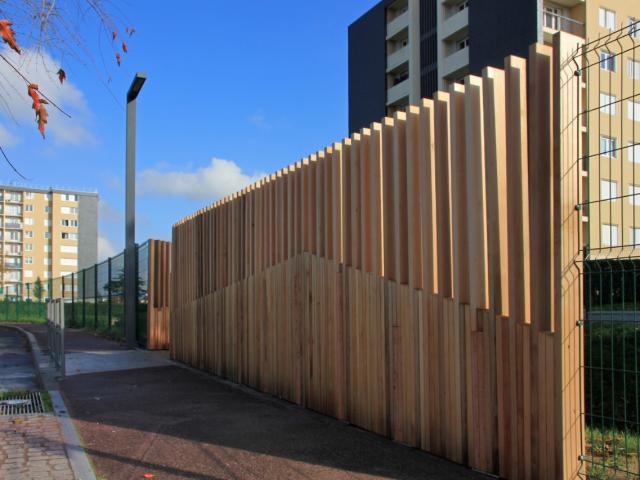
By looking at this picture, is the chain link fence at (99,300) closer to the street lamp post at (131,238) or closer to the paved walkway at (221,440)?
the street lamp post at (131,238)

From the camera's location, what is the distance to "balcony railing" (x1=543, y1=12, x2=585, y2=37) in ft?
124

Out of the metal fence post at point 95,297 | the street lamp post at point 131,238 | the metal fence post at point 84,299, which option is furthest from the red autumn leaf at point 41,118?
the metal fence post at point 84,299

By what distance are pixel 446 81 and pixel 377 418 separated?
140 feet

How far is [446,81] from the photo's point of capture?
4609 cm

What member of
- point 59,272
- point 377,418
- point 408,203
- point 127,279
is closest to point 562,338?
point 408,203

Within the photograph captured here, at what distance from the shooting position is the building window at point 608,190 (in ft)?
14.4

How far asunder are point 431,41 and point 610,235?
46.2m

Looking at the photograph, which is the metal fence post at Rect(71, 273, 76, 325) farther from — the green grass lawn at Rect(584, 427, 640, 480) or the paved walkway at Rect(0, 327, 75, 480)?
the green grass lawn at Rect(584, 427, 640, 480)

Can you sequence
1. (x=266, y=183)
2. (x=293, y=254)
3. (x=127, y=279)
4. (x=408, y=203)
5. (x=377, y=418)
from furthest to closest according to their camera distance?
(x=127, y=279) → (x=266, y=183) → (x=293, y=254) → (x=377, y=418) → (x=408, y=203)

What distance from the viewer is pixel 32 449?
596 centimetres

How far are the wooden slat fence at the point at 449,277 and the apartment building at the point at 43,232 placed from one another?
112 metres

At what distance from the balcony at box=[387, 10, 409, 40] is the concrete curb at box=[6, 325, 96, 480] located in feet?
145

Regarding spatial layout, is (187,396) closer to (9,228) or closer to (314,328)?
(314,328)

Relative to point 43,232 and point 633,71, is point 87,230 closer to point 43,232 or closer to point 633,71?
point 43,232
